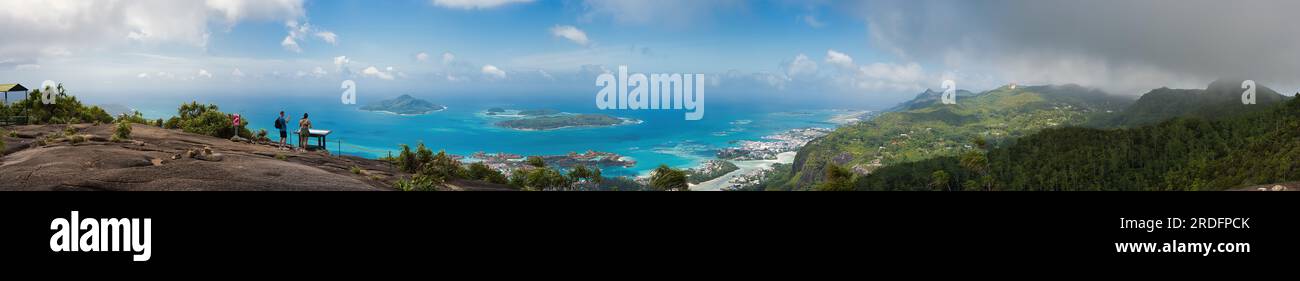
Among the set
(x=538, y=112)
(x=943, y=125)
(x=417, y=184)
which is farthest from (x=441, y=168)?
(x=943, y=125)

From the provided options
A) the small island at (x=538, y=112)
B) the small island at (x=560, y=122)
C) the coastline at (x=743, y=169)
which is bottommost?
the coastline at (x=743, y=169)

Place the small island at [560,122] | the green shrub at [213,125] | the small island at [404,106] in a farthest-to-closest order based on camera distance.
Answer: the small island at [560,122] → the small island at [404,106] → the green shrub at [213,125]

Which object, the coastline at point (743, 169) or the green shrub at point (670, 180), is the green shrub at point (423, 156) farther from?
the coastline at point (743, 169)

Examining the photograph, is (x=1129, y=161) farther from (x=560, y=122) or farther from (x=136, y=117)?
(x=136, y=117)

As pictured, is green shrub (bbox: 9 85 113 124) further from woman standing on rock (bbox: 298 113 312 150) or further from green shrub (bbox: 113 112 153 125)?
woman standing on rock (bbox: 298 113 312 150)

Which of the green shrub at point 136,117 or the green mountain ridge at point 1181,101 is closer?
the green shrub at point 136,117

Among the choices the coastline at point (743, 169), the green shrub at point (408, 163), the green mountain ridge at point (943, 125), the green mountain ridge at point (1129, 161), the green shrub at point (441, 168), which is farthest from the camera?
the green mountain ridge at point (943, 125)

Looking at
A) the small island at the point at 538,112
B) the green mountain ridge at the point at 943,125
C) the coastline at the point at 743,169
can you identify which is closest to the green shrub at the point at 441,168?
the coastline at the point at 743,169
